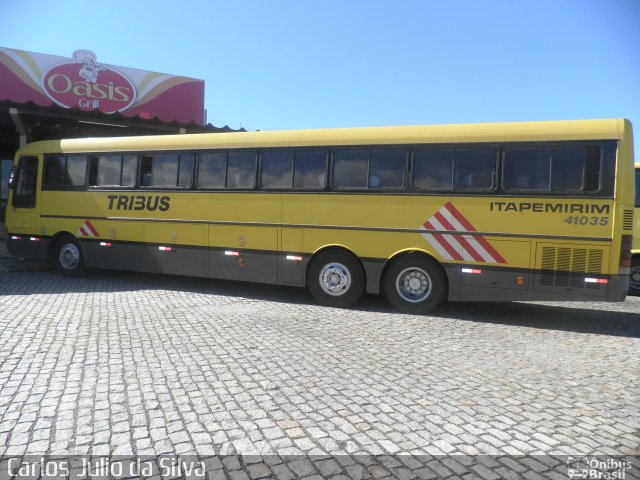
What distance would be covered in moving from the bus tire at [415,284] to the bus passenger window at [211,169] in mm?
3824

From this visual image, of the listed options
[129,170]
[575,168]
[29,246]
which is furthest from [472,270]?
[29,246]

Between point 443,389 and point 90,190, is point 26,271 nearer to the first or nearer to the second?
point 90,190

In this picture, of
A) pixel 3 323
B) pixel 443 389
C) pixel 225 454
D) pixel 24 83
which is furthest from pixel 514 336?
pixel 24 83

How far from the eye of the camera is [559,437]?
11.5ft

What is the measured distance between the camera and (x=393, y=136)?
8.09 meters

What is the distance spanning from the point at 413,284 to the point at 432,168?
1.95 m

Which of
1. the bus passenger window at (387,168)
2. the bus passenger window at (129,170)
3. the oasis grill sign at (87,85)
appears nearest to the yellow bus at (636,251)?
the bus passenger window at (387,168)

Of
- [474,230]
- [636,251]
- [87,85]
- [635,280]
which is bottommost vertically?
[635,280]

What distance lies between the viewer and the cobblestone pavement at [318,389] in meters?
3.21

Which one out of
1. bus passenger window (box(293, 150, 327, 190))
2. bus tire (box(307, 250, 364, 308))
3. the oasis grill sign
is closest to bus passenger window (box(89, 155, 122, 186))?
bus passenger window (box(293, 150, 327, 190))

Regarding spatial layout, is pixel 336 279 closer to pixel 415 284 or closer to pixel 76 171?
pixel 415 284

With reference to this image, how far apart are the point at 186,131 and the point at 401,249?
9.62 meters

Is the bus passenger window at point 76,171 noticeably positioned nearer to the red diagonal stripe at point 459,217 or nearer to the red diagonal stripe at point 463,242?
the red diagonal stripe at point 463,242

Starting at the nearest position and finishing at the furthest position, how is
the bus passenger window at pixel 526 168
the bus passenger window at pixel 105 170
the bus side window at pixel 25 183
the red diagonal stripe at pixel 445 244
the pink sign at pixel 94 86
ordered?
the bus passenger window at pixel 526 168, the red diagonal stripe at pixel 445 244, the bus passenger window at pixel 105 170, the bus side window at pixel 25 183, the pink sign at pixel 94 86
